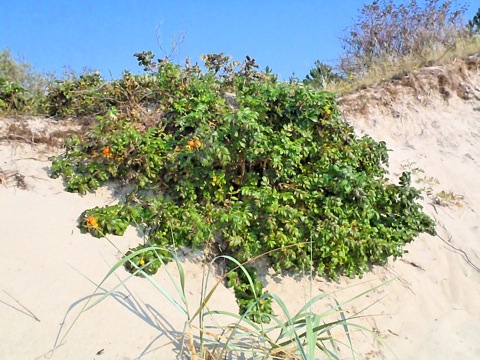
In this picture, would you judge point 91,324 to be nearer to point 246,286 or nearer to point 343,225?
point 246,286

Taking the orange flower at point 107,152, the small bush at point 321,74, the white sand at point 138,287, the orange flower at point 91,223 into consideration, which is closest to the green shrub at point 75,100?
the white sand at point 138,287

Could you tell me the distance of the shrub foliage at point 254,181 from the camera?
4.53 m

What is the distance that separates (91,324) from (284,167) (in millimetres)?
2592

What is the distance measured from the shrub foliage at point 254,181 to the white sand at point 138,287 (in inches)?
9.0

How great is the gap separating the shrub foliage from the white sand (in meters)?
0.23

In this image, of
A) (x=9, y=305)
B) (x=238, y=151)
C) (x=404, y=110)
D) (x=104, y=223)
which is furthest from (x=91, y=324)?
(x=404, y=110)

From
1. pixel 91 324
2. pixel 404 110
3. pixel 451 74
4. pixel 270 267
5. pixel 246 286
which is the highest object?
pixel 451 74

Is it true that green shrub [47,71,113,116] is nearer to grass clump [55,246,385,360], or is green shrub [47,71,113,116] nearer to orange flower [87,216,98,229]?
orange flower [87,216,98,229]

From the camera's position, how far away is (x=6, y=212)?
165 inches

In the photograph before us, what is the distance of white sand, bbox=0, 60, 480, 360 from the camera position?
2984 millimetres

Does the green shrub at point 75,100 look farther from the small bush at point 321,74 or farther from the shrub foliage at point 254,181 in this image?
the small bush at point 321,74

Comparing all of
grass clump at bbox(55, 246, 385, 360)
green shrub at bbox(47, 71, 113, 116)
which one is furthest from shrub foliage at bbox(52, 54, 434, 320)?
grass clump at bbox(55, 246, 385, 360)

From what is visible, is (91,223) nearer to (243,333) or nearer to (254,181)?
(254,181)

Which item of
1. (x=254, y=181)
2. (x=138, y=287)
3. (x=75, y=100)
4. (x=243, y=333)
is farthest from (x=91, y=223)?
Result: (x=75, y=100)
